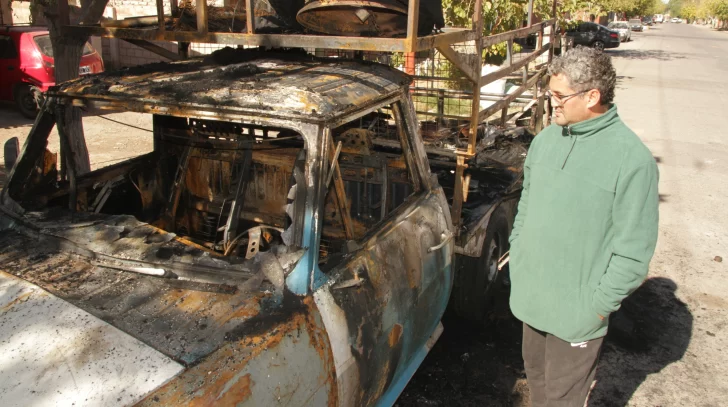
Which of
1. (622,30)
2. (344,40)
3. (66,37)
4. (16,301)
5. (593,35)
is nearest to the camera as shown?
(16,301)

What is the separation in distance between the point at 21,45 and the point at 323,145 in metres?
11.5

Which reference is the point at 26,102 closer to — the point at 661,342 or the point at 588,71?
the point at 661,342

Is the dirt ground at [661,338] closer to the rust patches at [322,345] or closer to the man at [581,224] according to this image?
the man at [581,224]

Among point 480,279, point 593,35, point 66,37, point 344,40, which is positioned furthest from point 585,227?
point 593,35

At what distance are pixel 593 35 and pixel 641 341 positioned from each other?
1131 inches

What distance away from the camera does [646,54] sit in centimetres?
2844

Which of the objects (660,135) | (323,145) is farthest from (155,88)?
(660,135)

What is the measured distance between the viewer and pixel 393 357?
2523mm

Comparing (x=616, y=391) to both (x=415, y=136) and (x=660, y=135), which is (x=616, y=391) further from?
(x=660, y=135)

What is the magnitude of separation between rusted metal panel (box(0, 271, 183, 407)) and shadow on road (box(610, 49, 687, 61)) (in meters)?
28.9

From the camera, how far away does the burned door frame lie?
7.08 feet

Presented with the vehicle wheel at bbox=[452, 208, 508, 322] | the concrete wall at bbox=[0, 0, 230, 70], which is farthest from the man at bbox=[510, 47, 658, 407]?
the concrete wall at bbox=[0, 0, 230, 70]

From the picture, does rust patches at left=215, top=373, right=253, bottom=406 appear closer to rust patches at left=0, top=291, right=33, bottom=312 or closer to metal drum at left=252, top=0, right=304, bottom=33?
rust patches at left=0, top=291, right=33, bottom=312

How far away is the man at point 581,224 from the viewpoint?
2.13 metres
